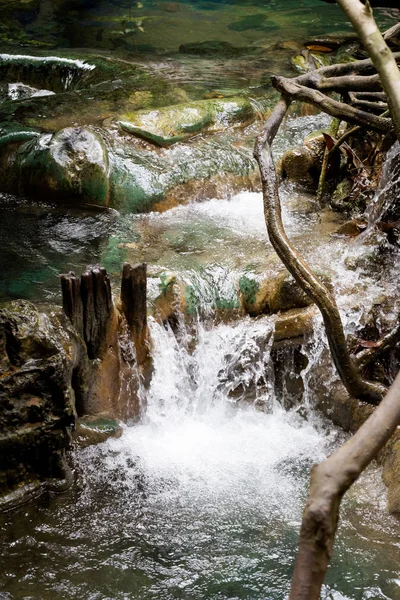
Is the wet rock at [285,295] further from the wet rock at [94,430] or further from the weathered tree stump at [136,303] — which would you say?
the wet rock at [94,430]

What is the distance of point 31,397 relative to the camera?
400 cm

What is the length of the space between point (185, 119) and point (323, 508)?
21.4 ft

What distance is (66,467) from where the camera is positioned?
4211 millimetres

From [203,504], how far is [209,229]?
2782 millimetres

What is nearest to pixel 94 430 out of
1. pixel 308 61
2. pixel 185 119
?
pixel 185 119

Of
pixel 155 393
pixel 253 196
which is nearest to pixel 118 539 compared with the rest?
pixel 155 393

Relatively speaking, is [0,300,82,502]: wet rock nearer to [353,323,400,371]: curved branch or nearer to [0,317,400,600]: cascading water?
[0,317,400,600]: cascading water

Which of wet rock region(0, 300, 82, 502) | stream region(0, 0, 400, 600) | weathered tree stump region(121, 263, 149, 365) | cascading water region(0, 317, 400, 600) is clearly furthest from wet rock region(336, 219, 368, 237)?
wet rock region(0, 300, 82, 502)

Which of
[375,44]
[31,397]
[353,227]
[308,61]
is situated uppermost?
[308,61]

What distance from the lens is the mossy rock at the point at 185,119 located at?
7160 millimetres

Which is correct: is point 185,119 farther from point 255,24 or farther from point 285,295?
point 255,24

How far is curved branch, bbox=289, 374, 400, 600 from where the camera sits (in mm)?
1259

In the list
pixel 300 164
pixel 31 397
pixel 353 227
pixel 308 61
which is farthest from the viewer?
pixel 308 61

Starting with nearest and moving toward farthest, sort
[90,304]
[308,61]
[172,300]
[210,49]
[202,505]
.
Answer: [202,505], [90,304], [172,300], [308,61], [210,49]
